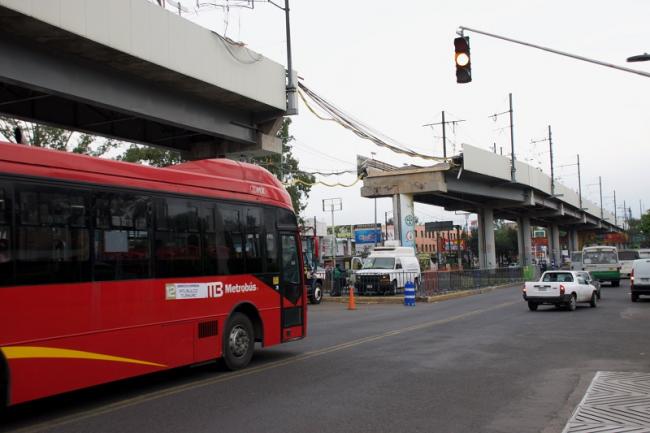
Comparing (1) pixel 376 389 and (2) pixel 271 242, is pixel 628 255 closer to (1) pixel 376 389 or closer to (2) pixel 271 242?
(2) pixel 271 242

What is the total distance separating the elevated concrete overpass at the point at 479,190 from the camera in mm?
42875

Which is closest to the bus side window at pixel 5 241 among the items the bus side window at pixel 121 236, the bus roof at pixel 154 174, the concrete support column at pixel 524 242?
the bus roof at pixel 154 174

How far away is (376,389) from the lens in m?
8.92

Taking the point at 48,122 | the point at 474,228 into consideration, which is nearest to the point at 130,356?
the point at 48,122

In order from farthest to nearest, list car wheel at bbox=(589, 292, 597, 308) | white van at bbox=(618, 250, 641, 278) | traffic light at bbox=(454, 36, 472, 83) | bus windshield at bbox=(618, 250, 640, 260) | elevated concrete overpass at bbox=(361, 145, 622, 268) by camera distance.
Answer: bus windshield at bbox=(618, 250, 640, 260) → white van at bbox=(618, 250, 641, 278) → elevated concrete overpass at bbox=(361, 145, 622, 268) → car wheel at bbox=(589, 292, 597, 308) → traffic light at bbox=(454, 36, 472, 83)

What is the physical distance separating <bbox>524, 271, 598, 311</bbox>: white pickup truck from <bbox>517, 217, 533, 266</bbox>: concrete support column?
47.5 meters

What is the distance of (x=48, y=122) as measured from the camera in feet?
59.0

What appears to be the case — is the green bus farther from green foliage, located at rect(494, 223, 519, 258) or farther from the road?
green foliage, located at rect(494, 223, 519, 258)

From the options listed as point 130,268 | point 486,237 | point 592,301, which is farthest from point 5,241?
point 486,237

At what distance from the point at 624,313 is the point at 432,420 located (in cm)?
1666

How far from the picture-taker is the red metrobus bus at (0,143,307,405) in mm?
7152

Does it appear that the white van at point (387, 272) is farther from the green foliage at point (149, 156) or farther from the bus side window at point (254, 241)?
the bus side window at point (254, 241)

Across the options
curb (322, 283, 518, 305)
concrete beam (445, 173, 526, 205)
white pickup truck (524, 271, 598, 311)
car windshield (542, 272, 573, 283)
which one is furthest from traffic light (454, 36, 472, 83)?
concrete beam (445, 173, 526, 205)

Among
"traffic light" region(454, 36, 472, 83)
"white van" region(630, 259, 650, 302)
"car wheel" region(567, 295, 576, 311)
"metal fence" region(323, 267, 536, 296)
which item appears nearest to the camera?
"traffic light" region(454, 36, 472, 83)
